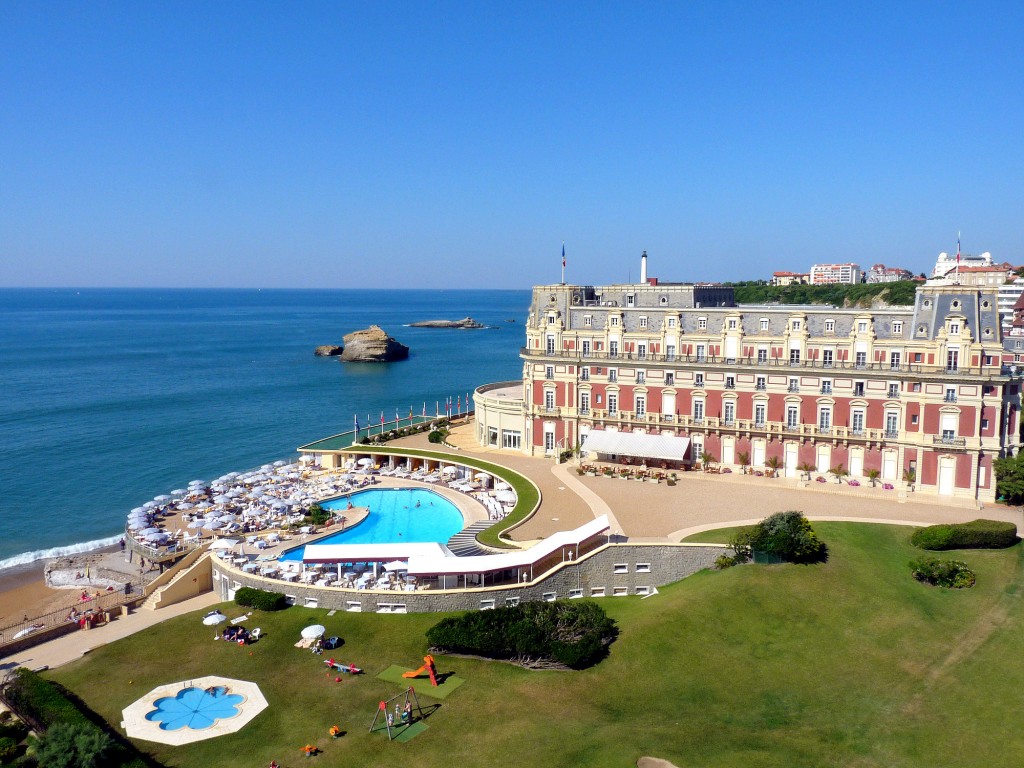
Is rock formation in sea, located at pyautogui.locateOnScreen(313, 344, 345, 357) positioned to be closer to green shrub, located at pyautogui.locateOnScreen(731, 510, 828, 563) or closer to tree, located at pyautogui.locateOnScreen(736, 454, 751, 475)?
tree, located at pyautogui.locateOnScreen(736, 454, 751, 475)

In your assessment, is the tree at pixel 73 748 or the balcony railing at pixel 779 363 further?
the balcony railing at pixel 779 363

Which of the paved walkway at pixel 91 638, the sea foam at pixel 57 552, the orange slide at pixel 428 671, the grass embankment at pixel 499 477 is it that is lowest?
the sea foam at pixel 57 552

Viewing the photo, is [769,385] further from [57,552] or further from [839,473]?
[57,552]

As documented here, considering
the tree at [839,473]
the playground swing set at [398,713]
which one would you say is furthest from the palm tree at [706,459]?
the playground swing set at [398,713]

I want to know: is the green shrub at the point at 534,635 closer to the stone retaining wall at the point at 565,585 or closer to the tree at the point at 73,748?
the stone retaining wall at the point at 565,585

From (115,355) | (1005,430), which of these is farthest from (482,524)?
(115,355)
